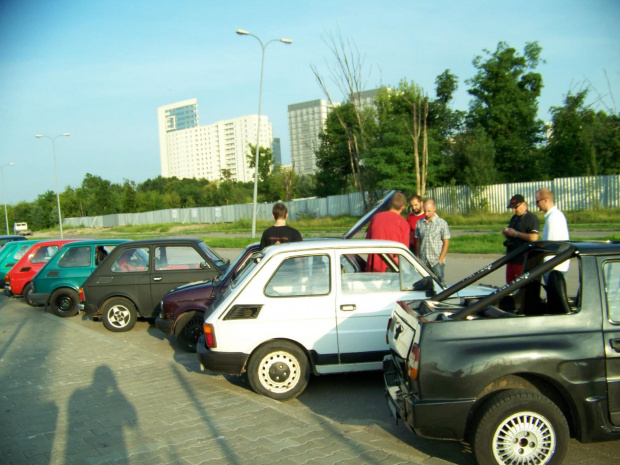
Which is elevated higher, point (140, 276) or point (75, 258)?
point (75, 258)

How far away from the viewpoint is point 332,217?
1934 inches

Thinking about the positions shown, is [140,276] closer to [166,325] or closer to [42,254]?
[166,325]

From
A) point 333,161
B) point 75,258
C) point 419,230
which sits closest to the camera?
point 419,230

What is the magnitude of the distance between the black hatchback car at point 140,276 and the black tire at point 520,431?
655 cm

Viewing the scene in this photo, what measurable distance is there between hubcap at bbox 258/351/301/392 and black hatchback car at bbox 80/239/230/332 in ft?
13.3

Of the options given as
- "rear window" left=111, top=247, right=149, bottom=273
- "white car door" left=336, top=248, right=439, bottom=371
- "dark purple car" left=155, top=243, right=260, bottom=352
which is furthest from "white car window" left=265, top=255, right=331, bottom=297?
"rear window" left=111, top=247, right=149, bottom=273

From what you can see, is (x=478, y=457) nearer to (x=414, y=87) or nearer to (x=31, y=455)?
(x=31, y=455)

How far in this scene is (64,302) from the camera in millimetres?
Result: 11961

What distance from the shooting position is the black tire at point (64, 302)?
1184cm

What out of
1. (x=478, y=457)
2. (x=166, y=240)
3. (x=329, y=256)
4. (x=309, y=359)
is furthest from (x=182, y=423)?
(x=166, y=240)

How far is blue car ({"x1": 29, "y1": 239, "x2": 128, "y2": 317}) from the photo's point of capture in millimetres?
11781

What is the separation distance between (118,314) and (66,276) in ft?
8.68

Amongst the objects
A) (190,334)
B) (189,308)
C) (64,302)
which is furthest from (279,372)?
(64,302)

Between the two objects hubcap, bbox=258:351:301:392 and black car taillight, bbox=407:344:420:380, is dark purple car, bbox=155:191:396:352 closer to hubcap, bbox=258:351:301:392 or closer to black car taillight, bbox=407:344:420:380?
hubcap, bbox=258:351:301:392
